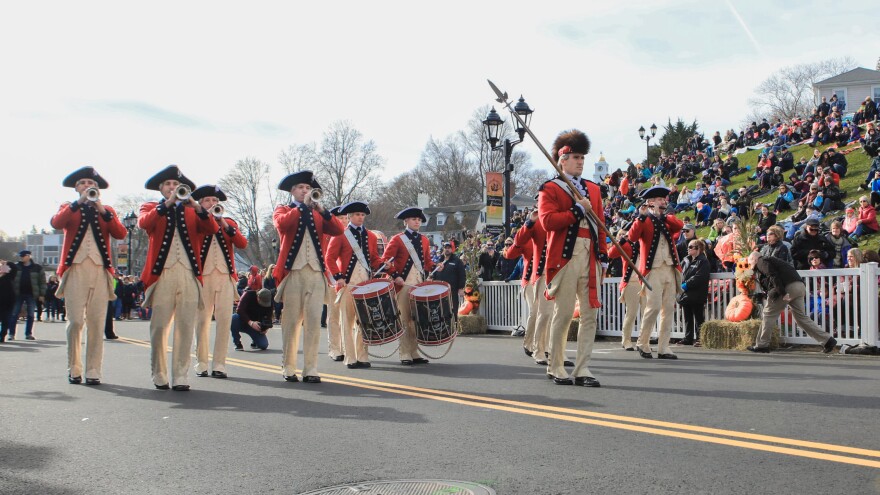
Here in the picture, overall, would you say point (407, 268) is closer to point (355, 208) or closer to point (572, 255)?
point (355, 208)

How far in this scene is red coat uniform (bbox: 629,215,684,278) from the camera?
37.7 ft

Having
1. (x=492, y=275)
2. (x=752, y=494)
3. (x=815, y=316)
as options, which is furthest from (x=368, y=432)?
(x=492, y=275)

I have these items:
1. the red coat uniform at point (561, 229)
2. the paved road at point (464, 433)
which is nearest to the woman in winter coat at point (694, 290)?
the paved road at point (464, 433)

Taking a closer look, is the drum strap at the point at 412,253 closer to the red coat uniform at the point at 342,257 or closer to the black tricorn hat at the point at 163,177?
the red coat uniform at the point at 342,257

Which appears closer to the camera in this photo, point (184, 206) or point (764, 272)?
point (184, 206)

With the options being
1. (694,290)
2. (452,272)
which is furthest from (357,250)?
(694,290)

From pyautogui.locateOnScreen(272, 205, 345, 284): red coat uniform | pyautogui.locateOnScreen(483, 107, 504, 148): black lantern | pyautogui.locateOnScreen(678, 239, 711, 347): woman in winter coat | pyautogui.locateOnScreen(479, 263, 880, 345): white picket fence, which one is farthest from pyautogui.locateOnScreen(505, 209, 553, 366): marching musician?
pyautogui.locateOnScreen(483, 107, 504, 148): black lantern

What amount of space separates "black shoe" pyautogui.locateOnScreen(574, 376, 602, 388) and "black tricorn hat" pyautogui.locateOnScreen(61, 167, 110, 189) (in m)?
5.80

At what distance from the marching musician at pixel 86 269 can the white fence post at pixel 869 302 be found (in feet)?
33.1

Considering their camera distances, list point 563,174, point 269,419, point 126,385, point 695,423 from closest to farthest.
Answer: point 695,423
point 269,419
point 563,174
point 126,385

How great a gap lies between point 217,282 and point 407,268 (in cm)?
265

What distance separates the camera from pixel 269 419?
6582mm

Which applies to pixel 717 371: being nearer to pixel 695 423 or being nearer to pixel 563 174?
pixel 563 174

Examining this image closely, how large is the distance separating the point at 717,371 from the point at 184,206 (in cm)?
628
